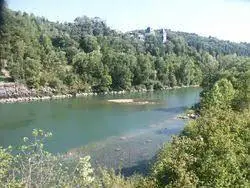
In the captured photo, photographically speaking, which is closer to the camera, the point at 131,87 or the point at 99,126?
the point at 99,126

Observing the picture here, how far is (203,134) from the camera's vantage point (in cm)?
1655

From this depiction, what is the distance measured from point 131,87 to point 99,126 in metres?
39.0

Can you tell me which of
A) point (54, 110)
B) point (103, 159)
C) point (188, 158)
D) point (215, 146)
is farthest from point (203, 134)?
point (54, 110)

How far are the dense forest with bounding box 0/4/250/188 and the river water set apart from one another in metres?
2.39

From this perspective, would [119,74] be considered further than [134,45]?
No

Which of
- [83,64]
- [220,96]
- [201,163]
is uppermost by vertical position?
[83,64]

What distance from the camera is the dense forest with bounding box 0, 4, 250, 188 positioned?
10.1m

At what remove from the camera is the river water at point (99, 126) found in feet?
102

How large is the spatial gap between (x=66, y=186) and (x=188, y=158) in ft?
17.5

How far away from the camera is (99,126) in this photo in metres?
41.7

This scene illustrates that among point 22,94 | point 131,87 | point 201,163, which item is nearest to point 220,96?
point 201,163

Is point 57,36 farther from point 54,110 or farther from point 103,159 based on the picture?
Answer: point 103,159

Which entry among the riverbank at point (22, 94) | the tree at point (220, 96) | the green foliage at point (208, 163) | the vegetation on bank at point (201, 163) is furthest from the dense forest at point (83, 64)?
the green foliage at point (208, 163)

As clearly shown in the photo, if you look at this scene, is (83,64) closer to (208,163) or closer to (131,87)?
(131,87)
